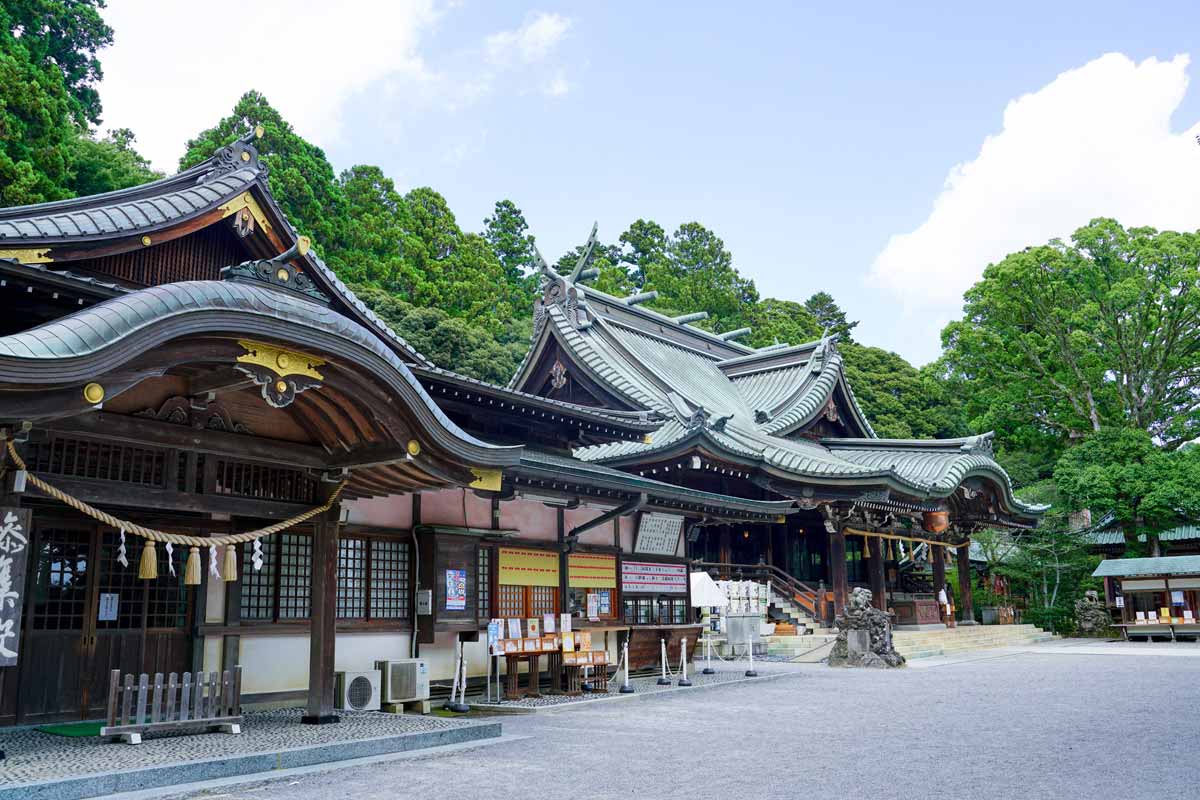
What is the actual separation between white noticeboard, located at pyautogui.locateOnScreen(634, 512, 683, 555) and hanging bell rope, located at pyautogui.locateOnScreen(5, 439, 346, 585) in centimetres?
801

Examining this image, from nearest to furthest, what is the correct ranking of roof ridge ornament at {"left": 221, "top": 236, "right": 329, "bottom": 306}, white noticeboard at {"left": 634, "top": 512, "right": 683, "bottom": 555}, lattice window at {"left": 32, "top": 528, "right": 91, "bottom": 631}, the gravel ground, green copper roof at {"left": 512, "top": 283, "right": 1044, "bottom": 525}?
the gravel ground < roof ridge ornament at {"left": 221, "top": 236, "right": 329, "bottom": 306} < lattice window at {"left": 32, "top": 528, "right": 91, "bottom": 631} < white noticeboard at {"left": 634, "top": 512, "right": 683, "bottom": 555} < green copper roof at {"left": 512, "top": 283, "right": 1044, "bottom": 525}

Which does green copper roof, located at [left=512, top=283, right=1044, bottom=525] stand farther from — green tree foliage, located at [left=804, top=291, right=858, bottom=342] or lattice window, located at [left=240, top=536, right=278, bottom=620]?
green tree foliage, located at [left=804, top=291, right=858, bottom=342]

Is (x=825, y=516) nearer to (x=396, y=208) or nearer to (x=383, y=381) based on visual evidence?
(x=383, y=381)

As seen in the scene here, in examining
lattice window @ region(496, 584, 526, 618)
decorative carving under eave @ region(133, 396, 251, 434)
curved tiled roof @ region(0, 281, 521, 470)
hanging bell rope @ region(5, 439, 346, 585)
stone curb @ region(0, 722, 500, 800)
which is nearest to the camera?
stone curb @ region(0, 722, 500, 800)

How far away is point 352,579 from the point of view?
12414mm

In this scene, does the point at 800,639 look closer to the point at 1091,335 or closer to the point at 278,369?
the point at 278,369

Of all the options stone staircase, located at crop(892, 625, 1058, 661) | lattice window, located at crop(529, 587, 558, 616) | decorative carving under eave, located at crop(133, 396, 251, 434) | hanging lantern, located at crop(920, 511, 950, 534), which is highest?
decorative carving under eave, located at crop(133, 396, 251, 434)

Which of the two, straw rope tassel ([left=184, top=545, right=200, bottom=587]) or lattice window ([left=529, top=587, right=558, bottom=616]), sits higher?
straw rope tassel ([left=184, top=545, right=200, bottom=587])

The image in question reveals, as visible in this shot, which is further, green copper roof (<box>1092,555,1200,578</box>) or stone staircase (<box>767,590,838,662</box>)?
green copper roof (<box>1092,555,1200,578</box>)

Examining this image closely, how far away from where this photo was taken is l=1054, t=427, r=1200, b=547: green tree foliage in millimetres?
32000

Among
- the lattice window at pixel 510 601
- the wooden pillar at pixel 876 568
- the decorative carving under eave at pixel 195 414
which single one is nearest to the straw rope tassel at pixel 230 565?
the decorative carving under eave at pixel 195 414

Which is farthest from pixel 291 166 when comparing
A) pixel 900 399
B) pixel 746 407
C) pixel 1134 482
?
pixel 1134 482

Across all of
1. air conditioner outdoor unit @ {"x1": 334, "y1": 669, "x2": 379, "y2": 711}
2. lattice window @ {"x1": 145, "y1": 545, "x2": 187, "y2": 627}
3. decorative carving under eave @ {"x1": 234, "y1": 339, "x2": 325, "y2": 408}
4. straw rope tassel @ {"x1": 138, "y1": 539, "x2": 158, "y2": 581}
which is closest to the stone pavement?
air conditioner outdoor unit @ {"x1": 334, "y1": 669, "x2": 379, "y2": 711}

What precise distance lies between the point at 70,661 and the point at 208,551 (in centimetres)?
176
